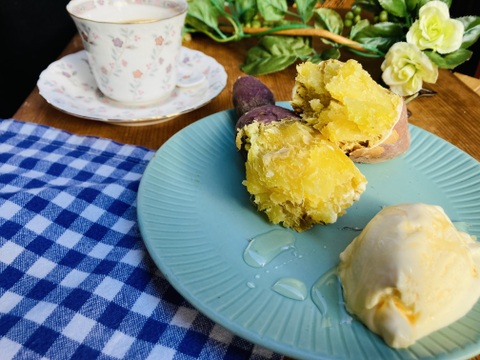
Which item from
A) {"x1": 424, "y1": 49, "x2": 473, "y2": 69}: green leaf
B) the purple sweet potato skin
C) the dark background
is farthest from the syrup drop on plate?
the dark background

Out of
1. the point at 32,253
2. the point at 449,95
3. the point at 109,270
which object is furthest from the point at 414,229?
the point at 449,95

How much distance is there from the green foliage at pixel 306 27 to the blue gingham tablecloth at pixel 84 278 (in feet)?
1.77

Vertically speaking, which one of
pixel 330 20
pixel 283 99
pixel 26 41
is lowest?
pixel 26 41

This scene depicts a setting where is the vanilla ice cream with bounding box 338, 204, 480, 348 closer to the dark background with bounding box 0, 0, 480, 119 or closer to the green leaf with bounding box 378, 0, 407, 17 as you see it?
the green leaf with bounding box 378, 0, 407, 17

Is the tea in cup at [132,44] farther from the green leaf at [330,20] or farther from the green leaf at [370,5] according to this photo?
the green leaf at [370,5]

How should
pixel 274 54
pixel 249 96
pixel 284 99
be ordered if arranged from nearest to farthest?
pixel 249 96 < pixel 284 99 < pixel 274 54

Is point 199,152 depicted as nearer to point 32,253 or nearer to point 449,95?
point 32,253

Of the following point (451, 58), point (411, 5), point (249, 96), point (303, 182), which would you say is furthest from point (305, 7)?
point (303, 182)

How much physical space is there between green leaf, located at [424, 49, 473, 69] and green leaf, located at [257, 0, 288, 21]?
0.40 meters

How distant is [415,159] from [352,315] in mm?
381

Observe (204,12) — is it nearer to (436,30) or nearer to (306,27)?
(306,27)

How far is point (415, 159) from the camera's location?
0.75 metres

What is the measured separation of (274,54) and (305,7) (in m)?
0.17

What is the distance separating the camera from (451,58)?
3.33 ft
